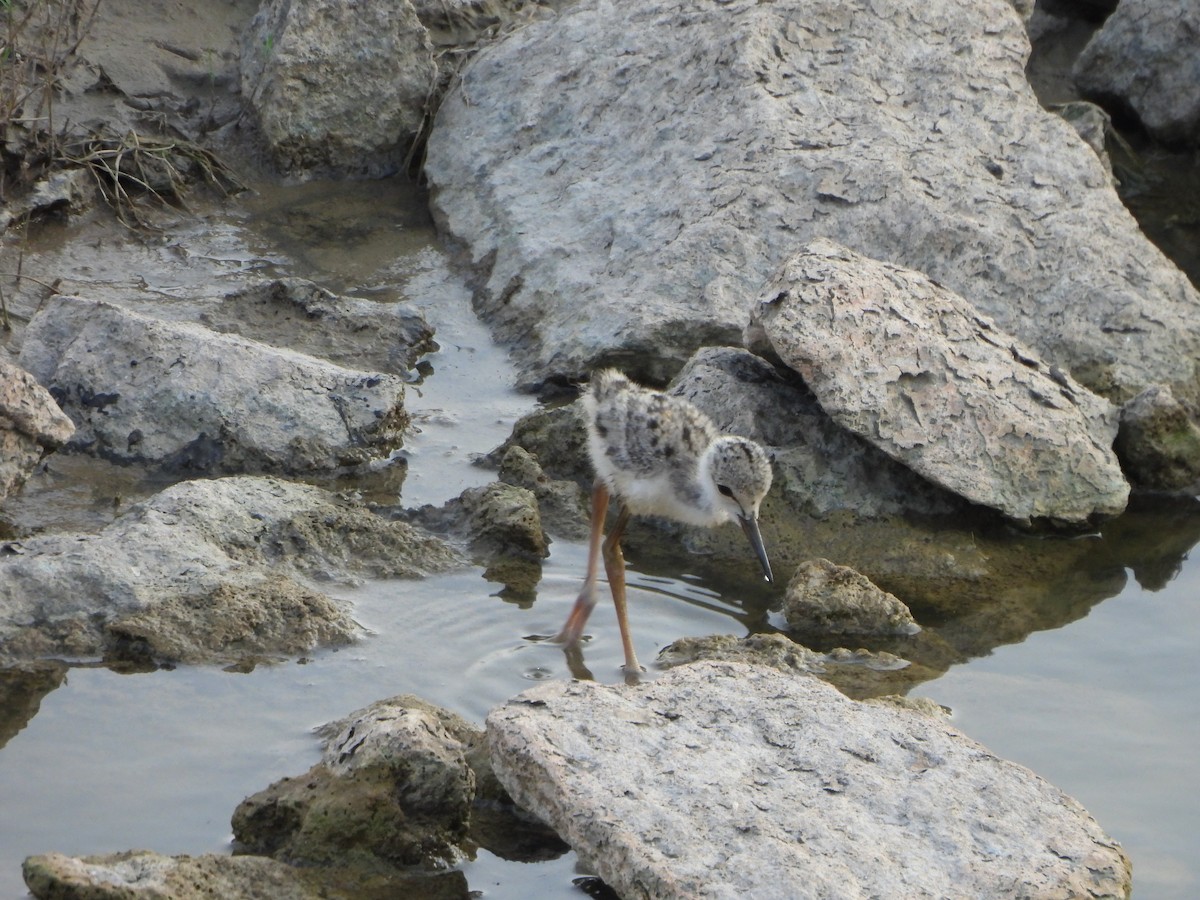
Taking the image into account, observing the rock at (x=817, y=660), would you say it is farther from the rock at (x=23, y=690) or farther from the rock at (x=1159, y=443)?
the rock at (x=23, y=690)

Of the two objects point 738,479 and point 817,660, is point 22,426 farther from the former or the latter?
point 817,660

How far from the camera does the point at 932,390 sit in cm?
673

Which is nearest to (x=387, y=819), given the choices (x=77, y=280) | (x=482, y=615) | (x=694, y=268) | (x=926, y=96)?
(x=482, y=615)

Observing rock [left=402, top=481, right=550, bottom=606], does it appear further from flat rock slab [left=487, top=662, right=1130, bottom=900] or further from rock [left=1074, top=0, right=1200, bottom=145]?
rock [left=1074, top=0, right=1200, bottom=145]

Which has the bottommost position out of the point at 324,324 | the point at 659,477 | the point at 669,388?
the point at 324,324

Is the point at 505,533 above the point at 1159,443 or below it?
below

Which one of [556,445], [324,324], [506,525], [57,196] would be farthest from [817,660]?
[57,196]

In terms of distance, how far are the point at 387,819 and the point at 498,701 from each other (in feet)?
3.40

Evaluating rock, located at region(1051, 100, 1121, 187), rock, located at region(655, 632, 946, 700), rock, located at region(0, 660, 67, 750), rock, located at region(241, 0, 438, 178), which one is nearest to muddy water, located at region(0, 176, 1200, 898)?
rock, located at region(0, 660, 67, 750)

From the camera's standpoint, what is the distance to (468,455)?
7164 millimetres

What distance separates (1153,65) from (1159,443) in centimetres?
521

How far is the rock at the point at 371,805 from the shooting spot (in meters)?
4.32

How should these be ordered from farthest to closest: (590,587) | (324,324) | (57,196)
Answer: (57,196), (324,324), (590,587)

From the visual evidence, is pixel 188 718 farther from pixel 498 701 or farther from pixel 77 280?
pixel 77 280
